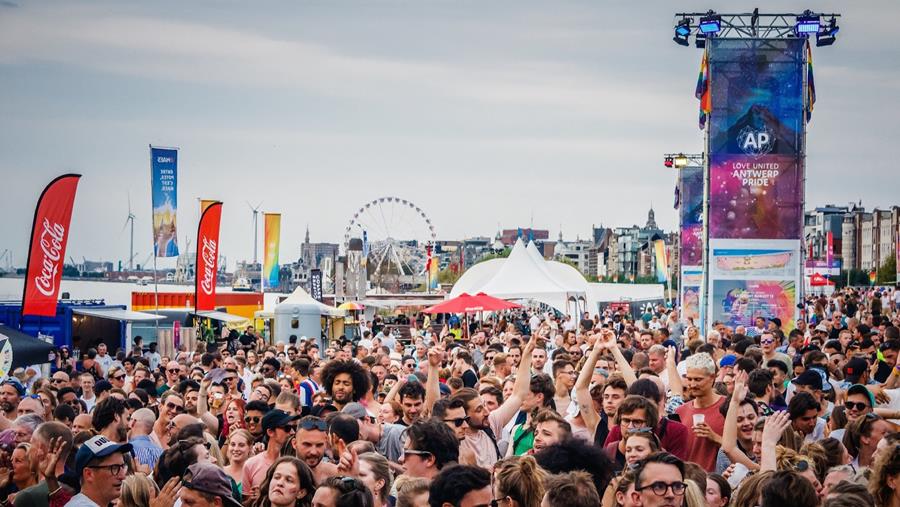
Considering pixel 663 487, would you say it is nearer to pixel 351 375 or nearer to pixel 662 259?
pixel 351 375

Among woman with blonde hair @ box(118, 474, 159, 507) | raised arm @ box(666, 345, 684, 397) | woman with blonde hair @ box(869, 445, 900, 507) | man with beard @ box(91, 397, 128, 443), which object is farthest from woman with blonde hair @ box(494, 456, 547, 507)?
raised arm @ box(666, 345, 684, 397)

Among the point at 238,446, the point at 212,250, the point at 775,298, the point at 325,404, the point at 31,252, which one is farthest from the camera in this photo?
the point at 212,250

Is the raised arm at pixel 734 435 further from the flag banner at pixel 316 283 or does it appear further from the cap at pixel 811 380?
the flag banner at pixel 316 283

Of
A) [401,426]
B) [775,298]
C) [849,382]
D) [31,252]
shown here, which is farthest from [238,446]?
[775,298]

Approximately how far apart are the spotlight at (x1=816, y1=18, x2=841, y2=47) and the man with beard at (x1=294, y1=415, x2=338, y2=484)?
24425 millimetres

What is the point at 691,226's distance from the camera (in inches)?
1741

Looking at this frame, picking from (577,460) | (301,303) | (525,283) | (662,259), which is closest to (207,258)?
(301,303)

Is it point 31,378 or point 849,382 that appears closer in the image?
point 849,382

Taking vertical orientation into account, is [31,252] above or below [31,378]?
above

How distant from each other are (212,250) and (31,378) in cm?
1244

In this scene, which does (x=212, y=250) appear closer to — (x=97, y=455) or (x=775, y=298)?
(x=775, y=298)

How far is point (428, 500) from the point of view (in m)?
5.21

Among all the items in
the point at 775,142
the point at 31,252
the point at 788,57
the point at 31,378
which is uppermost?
the point at 788,57

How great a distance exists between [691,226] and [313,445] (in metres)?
39.0
